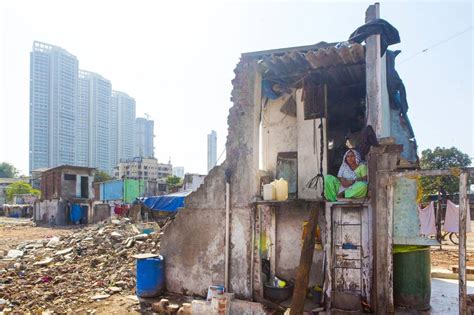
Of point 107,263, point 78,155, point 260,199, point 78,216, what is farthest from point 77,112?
point 260,199

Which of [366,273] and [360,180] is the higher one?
[360,180]

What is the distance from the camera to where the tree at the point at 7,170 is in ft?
303

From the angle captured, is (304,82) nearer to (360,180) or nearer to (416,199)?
(360,180)

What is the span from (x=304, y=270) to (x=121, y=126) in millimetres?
93541

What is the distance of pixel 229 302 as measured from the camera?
6746 millimetres

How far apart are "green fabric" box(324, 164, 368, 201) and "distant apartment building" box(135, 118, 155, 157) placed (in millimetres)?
99154

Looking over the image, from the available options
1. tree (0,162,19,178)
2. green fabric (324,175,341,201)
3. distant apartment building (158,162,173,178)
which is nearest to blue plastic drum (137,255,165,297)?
green fabric (324,175,341,201)

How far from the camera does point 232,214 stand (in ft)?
23.9

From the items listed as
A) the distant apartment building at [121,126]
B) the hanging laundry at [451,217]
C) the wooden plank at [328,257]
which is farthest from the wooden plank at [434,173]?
the distant apartment building at [121,126]

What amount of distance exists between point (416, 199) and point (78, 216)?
32640mm

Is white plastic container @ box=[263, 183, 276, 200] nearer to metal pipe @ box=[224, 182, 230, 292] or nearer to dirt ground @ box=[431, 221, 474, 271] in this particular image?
metal pipe @ box=[224, 182, 230, 292]

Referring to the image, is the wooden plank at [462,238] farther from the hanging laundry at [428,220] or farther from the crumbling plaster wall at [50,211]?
the crumbling plaster wall at [50,211]

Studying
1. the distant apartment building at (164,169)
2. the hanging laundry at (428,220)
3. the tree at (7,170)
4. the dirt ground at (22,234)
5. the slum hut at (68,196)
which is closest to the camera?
the hanging laundry at (428,220)

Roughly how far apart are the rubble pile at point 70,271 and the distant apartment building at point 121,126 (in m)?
79.2
